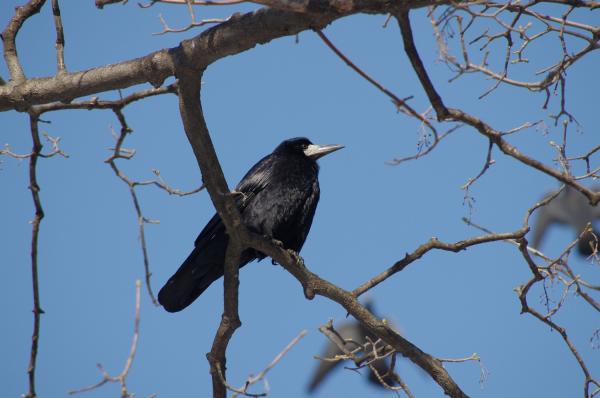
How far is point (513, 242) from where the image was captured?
4.15 meters

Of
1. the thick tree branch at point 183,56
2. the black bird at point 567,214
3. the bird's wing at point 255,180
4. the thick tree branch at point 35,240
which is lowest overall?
the thick tree branch at point 35,240

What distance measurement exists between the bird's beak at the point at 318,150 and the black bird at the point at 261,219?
0.49 ft

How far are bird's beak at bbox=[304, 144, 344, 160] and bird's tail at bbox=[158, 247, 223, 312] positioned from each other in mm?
1537

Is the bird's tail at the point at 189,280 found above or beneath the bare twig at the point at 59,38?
beneath

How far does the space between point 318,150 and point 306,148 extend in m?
0.13

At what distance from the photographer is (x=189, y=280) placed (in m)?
5.79

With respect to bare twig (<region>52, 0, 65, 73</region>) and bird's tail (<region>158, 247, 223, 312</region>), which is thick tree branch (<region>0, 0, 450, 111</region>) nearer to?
bare twig (<region>52, 0, 65, 73</region>)

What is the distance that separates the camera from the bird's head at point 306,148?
6816 mm

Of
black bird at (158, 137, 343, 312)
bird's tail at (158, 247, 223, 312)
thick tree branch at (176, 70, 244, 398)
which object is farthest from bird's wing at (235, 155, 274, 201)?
thick tree branch at (176, 70, 244, 398)

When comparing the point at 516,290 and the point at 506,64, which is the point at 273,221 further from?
the point at 506,64

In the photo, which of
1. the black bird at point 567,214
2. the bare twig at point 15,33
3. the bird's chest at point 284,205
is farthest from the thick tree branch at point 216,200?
the black bird at point 567,214

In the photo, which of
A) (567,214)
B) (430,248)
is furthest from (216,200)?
(567,214)

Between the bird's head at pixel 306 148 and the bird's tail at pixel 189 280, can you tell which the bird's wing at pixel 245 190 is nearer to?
the bird's tail at pixel 189 280

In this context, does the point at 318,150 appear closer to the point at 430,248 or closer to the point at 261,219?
the point at 261,219
